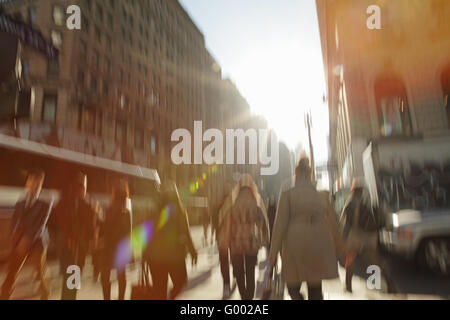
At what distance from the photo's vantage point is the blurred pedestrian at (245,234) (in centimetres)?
464

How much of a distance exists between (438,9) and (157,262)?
17180 mm

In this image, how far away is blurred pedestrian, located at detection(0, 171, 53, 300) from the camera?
3365 millimetres

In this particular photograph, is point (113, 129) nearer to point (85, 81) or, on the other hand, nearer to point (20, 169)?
point (85, 81)

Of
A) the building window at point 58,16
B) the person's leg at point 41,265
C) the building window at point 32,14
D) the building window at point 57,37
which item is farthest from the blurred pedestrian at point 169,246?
the building window at point 32,14

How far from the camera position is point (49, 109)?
68.2 ft

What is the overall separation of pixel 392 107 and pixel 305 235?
1504cm

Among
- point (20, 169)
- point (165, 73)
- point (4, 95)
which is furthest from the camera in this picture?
point (165, 73)

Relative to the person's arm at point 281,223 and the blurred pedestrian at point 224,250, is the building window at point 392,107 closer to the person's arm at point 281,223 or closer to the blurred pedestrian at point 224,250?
the blurred pedestrian at point 224,250

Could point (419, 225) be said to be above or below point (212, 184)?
below

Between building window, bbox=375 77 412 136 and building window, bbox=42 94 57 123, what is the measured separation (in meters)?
18.9

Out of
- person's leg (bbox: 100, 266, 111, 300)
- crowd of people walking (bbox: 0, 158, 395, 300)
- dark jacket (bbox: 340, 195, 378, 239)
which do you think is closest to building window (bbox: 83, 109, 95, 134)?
crowd of people walking (bbox: 0, 158, 395, 300)

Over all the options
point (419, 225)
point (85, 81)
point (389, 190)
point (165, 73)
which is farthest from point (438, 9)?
point (165, 73)

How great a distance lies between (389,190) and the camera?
862 cm

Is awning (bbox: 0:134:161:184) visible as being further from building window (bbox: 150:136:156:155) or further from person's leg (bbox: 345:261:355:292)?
building window (bbox: 150:136:156:155)
